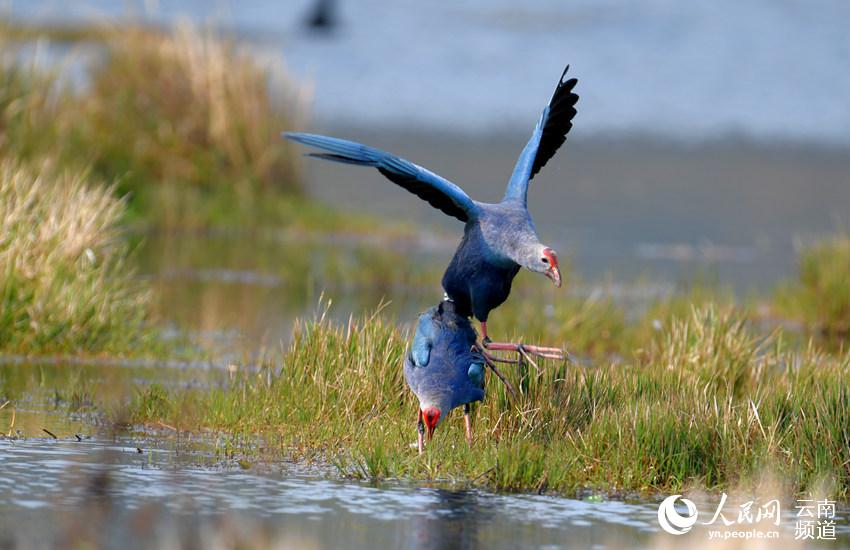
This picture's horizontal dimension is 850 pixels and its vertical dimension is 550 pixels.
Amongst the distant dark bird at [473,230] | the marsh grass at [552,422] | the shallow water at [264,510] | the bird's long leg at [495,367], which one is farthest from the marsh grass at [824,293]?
the shallow water at [264,510]

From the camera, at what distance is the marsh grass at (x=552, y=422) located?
8477mm

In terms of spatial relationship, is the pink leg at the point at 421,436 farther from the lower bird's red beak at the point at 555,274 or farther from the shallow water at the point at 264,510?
the lower bird's red beak at the point at 555,274

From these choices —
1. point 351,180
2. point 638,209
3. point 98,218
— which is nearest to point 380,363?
point 98,218

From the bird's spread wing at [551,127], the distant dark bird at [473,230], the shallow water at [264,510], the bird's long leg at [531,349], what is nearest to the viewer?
the shallow water at [264,510]

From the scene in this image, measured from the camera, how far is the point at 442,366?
8.41m

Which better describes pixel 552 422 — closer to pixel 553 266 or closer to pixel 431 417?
pixel 431 417

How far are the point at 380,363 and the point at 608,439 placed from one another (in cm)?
156

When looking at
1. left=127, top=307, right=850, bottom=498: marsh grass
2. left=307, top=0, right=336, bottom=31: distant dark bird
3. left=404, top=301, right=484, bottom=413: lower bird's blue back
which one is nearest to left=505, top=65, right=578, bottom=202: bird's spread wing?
left=404, top=301, right=484, bottom=413: lower bird's blue back

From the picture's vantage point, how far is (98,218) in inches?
516

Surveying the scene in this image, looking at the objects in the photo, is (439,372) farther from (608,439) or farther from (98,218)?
(98,218)

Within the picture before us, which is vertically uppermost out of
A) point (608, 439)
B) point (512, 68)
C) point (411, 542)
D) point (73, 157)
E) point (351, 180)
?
point (512, 68)

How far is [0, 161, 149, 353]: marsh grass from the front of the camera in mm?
11930

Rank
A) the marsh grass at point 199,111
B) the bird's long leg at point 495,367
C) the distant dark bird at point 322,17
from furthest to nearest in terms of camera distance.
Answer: the distant dark bird at point 322,17, the marsh grass at point 199,111, the bird's long leg at point 495,367

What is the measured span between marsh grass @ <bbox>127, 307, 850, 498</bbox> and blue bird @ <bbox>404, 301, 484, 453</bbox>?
0.25 metres
